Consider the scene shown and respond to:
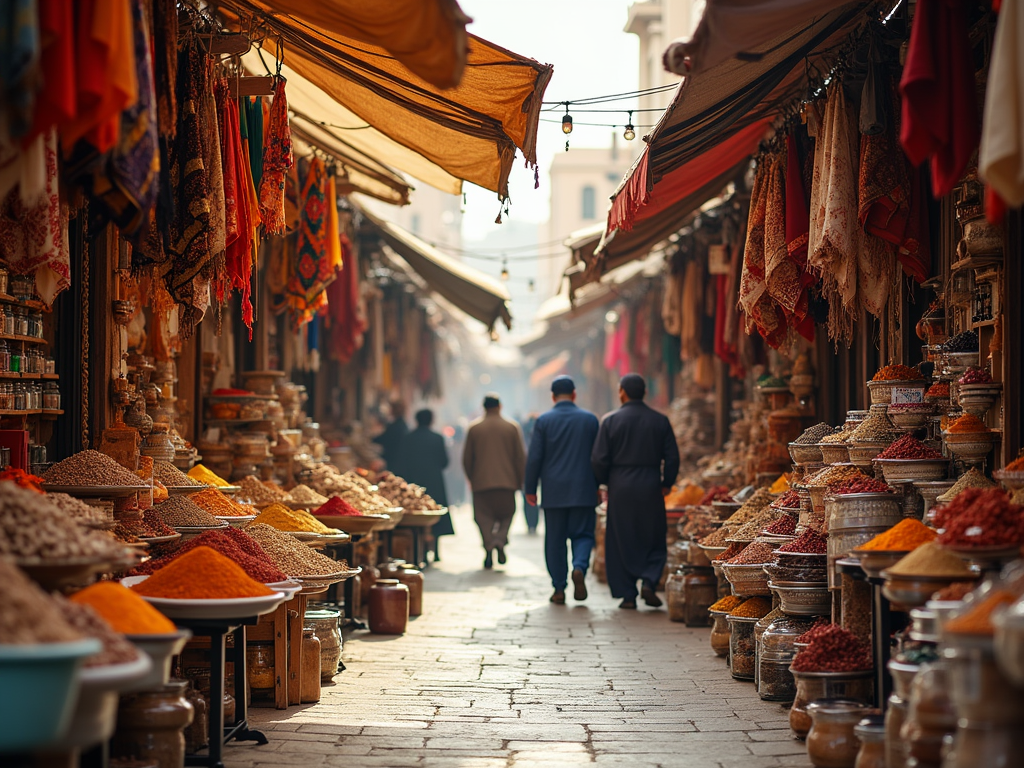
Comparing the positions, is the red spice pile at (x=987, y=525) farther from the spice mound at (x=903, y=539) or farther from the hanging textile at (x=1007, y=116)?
the hanging textile at (x=1007, y=116)

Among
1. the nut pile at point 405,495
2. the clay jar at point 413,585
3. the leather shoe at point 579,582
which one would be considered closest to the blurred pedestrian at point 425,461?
the nut pile at point 405,495

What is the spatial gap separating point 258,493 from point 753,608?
11.6ft

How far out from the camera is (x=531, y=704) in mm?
6195

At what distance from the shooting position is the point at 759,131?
27.8 ft

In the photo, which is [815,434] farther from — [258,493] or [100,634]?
[100,634]

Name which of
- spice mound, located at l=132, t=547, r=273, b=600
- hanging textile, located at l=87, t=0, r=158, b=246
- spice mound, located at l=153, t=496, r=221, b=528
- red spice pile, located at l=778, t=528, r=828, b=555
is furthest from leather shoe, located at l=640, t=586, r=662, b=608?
hanging textile, located at l=87, t=0, r=158, b=246

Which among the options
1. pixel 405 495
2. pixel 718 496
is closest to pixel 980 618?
pixel 718 496

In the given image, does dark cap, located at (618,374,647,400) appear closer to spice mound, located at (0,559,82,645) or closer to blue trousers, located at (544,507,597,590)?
blue trousers, located at (544,507,597,590)

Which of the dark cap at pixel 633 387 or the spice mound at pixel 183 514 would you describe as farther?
the dark cap at pixel 633 387

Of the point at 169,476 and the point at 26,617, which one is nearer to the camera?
the point at 26,617

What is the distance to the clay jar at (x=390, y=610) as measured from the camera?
28.2 feet

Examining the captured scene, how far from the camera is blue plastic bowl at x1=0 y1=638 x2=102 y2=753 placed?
2.77 metres

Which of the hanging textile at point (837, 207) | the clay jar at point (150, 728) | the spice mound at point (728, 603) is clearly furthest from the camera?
the spice mound at point (728, 603)

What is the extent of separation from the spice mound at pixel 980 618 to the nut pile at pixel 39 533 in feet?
7.91
